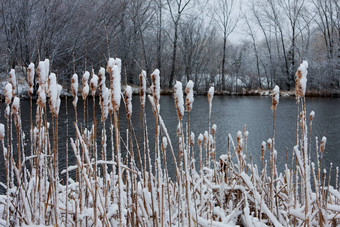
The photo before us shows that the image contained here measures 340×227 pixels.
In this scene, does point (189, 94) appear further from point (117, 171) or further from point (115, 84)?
point (117, 171)

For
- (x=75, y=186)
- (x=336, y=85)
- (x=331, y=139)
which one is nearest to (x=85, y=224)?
(x=75, y=186)

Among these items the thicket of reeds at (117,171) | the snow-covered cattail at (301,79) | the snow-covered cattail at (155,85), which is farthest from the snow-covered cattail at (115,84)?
the snow-covered cattail at (301,79)

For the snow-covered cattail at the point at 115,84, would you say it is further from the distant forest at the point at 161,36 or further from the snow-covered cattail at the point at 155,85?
the distant forest at the point at 161,36

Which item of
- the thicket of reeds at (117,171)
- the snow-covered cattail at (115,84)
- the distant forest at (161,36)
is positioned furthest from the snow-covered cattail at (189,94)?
the distant forest at (161,36)

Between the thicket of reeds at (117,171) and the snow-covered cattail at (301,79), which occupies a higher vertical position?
the snow-covered cattail at (301,79)

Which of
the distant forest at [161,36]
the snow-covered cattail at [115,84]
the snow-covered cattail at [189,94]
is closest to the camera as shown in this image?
the snow-covered cattail at [115,84]

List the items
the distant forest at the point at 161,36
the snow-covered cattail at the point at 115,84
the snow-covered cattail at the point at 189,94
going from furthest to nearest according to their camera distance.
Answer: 1. the distant forest at the point at 161,36
2. the snow-covered cattail at the point at 189,94
3. the snow-covered cattail at the point at 115,84

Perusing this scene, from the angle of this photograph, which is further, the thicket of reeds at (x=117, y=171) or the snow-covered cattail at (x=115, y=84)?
the thicket of reeds at (x=117, y=171)

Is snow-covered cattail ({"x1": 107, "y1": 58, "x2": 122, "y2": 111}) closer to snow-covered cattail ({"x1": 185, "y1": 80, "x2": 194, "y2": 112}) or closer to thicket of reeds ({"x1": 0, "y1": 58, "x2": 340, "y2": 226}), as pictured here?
thicket of reeds ({"x1": 0, "y1": 58, "x2": 340, "y2": 226})

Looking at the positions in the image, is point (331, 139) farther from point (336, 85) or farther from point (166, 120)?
point (336, 85)

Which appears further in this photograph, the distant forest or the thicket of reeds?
the distant forest

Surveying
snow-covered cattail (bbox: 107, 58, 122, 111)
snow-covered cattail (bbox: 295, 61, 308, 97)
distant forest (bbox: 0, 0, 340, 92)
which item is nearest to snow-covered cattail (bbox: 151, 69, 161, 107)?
snow-covered cattail (bbox: 107, 58, 122, 111)

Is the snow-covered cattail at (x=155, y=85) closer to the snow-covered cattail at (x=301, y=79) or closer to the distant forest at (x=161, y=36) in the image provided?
the snow-covered cattail at (x=301, y=79)

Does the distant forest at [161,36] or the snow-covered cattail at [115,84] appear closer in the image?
the snow-covered cattail at [115,84]
